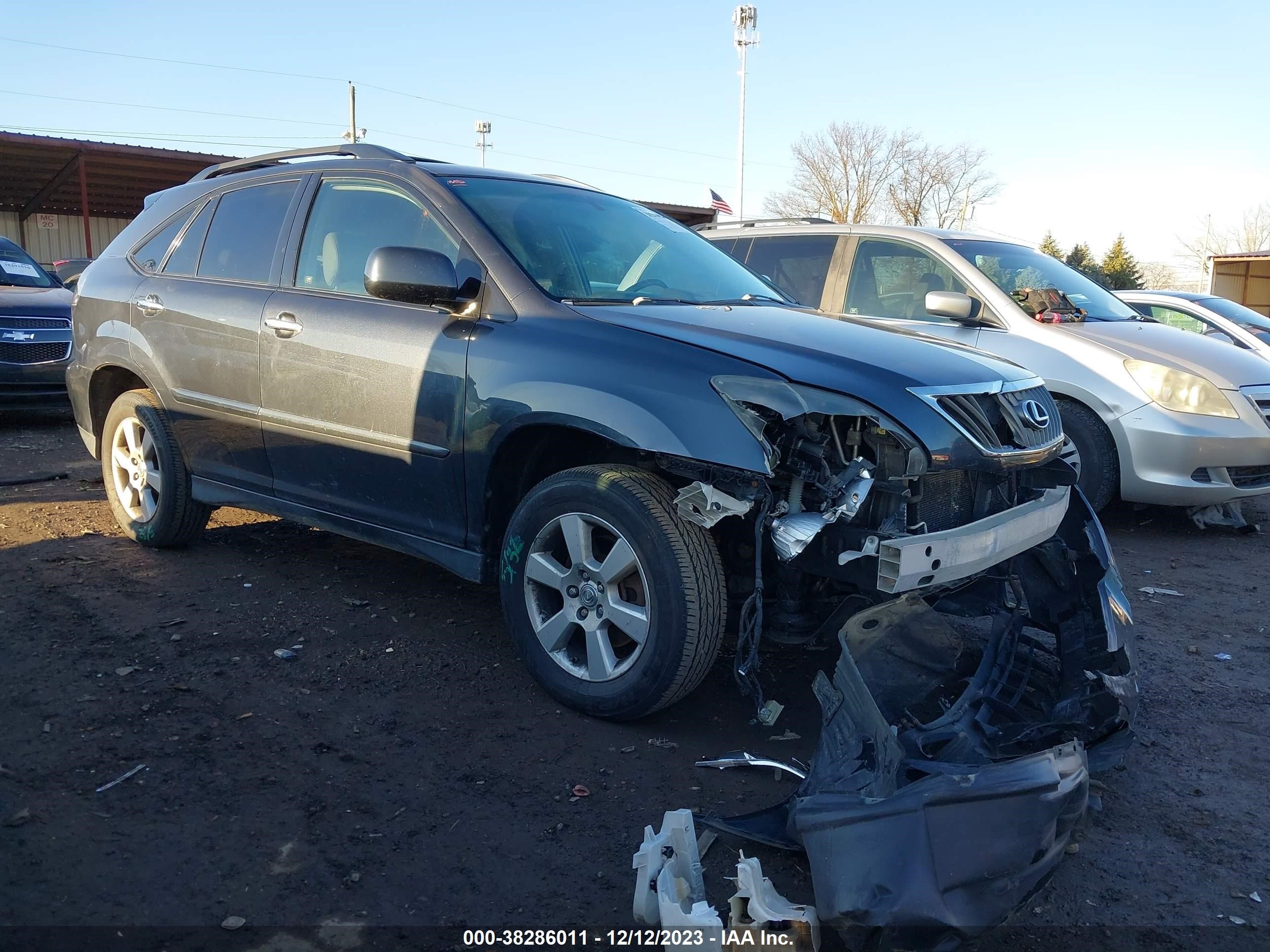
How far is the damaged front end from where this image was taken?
2041 millimetres

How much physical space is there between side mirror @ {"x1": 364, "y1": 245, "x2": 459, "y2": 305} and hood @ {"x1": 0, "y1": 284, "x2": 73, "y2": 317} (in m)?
6.86

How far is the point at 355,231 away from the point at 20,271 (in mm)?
7742

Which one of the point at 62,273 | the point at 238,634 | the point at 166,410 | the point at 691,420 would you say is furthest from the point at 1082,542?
the point at 62,273

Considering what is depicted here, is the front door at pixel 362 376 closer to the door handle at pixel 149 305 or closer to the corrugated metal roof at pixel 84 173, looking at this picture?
the door handle at pixel 149 305

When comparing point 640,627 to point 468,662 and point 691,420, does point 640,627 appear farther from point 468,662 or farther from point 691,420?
point 468,662

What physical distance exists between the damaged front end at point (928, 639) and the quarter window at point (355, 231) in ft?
5.22

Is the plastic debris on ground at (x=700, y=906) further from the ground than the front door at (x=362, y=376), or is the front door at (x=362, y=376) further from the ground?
the front door at (x=362, y=376)

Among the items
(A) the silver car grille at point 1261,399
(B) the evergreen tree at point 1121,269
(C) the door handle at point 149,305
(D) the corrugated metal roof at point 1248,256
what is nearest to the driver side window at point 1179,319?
(A) the silver car grille at point 1261,399

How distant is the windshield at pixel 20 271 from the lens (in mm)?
9844

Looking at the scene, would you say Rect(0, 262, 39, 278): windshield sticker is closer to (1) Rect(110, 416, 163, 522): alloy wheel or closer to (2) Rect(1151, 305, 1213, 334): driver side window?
(1) Rect(110, 416, 163, 522): alloy wheel

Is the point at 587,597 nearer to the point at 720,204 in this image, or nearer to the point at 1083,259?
the point at 720,204

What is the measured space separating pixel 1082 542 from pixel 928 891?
183 cm

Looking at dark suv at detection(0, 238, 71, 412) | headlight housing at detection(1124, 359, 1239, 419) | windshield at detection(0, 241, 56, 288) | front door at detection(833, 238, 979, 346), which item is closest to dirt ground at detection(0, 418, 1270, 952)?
headlight housing at detection(1124, 359, 1239, 419)

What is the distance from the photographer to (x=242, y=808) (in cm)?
281
